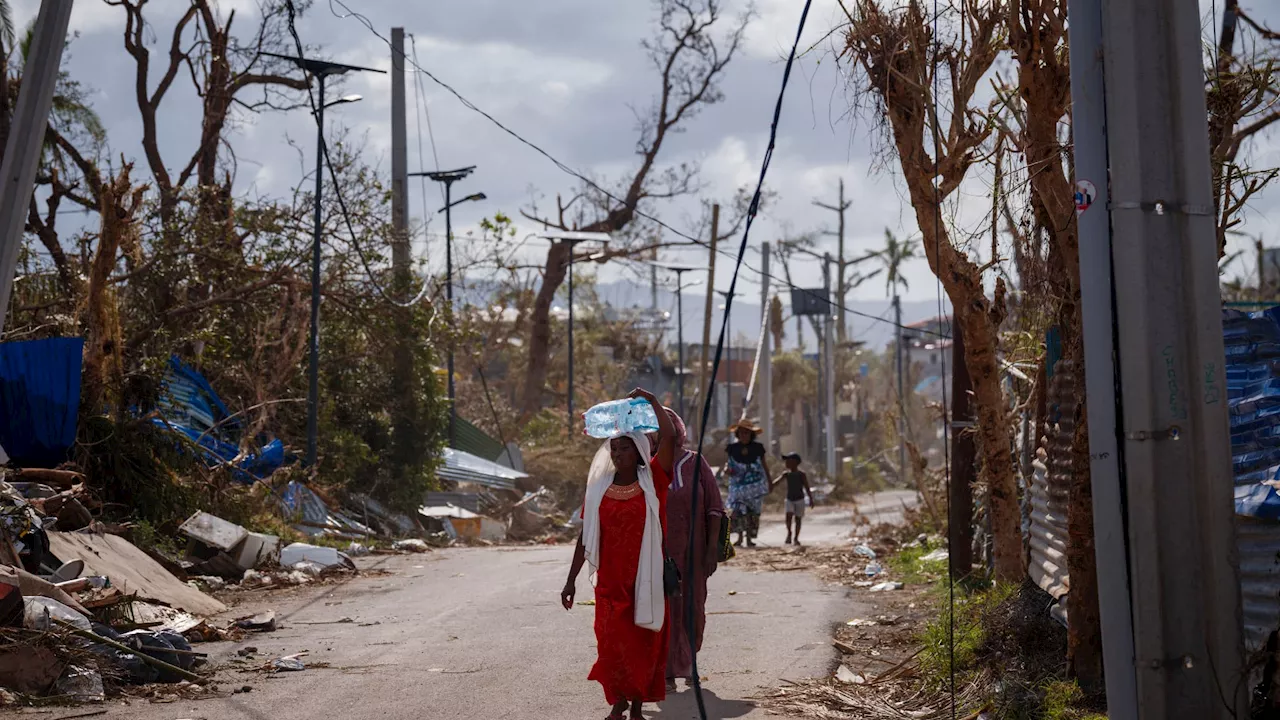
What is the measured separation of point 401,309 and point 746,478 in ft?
26.8

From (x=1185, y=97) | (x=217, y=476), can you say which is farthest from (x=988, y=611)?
(x=217, y=476)

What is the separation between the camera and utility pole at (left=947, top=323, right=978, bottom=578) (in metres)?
11.9

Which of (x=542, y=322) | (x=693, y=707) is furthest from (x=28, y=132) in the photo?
(x=542, y=322)

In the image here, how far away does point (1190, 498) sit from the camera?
4.26 metres

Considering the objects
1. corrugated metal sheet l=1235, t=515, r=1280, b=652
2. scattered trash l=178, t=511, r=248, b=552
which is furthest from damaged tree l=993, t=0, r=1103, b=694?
scattered trash l=178, t=511, r=248, b=552

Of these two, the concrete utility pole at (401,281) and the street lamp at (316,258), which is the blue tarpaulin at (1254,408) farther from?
the concrete utility pole at (401,281)

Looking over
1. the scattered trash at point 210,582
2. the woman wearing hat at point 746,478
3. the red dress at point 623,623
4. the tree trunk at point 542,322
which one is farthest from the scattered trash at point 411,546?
the tree trunk at point 542,322

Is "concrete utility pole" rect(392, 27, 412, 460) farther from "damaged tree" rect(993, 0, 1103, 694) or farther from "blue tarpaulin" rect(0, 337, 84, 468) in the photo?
"damaged tree" rect(993, 0, 1103, 694)

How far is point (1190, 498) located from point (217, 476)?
41.6 ft

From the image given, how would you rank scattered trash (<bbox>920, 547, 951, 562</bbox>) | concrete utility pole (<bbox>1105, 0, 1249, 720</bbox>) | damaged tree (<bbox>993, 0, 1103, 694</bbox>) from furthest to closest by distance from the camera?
1. scattered trash (<bbox>920, 547, 951, 562</bbox>)
2. damaged tree (<bbox>993, 0, 1103, 694</bbox>)
3. concrete utility pole (<bbox>1105, 0, 1249, 720</bbox>)

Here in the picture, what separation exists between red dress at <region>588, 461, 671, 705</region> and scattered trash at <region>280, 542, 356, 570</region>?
28.0 feet

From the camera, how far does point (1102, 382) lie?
4.46 metres

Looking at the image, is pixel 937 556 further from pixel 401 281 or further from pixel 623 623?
pixel 401 281

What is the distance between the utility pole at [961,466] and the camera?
39.0 ft
